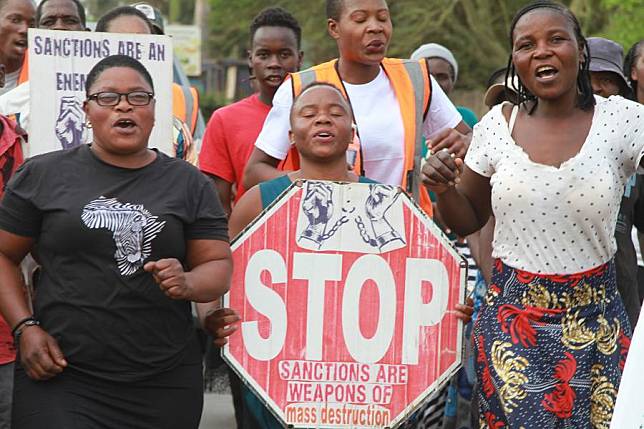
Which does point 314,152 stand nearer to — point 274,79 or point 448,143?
point 448,143

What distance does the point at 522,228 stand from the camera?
16.6 feet

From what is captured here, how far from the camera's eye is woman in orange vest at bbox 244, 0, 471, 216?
6.00 meters

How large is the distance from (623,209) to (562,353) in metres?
1.50

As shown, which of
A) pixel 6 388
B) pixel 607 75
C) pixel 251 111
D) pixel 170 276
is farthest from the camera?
pixel 251 111

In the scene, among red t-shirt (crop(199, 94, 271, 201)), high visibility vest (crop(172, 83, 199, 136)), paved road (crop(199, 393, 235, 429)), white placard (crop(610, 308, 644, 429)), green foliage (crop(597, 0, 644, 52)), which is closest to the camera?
white placard (crop(610, 308, 644, 429))

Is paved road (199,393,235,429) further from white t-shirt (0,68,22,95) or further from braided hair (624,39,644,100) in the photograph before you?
braided hair (624,39,644,100)

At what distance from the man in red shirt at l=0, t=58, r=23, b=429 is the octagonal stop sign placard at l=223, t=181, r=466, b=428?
96 cm

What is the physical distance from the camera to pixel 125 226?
491cm

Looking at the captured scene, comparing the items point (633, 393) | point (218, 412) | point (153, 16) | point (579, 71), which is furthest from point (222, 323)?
point (218, 412)

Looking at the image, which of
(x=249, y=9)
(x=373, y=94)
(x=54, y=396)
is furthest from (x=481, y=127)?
(x=249, y=9)

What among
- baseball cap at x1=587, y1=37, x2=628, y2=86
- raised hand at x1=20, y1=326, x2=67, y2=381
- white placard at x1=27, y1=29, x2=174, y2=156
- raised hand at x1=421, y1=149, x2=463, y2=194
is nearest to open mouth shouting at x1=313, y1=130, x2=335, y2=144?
raised hand at x1=421, y1=149, x2=463, y2=194

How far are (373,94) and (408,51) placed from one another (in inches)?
847

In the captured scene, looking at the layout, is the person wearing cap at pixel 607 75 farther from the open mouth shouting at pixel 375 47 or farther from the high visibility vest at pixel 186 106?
the high visibility vest at pixel 186 106

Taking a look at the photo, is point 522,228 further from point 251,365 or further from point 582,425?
point 251,365
